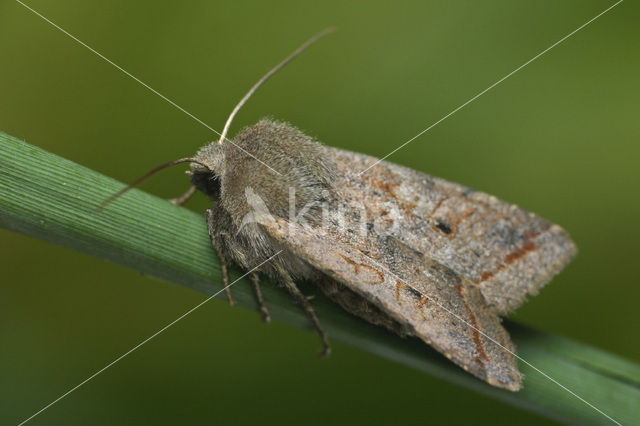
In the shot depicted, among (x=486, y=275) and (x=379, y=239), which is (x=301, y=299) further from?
(x=486, y=275)

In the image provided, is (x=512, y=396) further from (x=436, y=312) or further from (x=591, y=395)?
(x=436, y=312)

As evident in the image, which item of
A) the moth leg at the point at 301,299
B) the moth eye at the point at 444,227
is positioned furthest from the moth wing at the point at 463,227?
the moth leg at the point at 301,299

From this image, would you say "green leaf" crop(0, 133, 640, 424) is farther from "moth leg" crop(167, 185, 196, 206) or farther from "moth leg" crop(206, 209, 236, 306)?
"moth leg" crop(167, 185, 196, 206)

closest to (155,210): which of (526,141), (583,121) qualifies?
(526,141)

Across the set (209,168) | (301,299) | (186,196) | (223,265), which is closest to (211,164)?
(209,168)

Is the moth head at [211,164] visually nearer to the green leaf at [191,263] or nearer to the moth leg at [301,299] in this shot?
the green leaf at [191,263]
